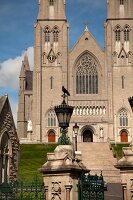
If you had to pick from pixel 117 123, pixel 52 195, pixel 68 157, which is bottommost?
pixel 52 195

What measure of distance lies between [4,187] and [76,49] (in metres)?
61.4

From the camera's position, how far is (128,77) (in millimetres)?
69562

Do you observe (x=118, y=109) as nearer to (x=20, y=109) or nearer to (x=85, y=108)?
(x=85, y=108)

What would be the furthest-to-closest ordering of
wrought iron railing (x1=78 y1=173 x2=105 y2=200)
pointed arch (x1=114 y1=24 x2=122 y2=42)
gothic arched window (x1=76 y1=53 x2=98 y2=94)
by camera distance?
pointed arch (x1=114 y1=24 x2=122 y2=42) < gothic arched window (x1=76 y1=53 x2=98 y2=94) < wrought iron railing (x1=78 y1=173 x2=105 y2=200)

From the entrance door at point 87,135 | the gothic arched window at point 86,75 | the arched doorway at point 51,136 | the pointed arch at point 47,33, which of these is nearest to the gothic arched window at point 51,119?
the arched doorway at point 51,136

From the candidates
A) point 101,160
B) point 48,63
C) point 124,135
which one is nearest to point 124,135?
point 124,135

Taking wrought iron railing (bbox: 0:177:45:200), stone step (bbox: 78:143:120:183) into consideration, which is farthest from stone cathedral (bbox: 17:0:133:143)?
wrought iron railing (bbox: 0:177:45:200)

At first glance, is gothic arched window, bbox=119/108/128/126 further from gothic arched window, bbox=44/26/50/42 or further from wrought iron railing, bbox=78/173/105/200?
wrought iron railing, bbox=78/173/105/200

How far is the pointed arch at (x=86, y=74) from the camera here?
7044 cm

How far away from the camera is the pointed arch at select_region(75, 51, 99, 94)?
2773 inches

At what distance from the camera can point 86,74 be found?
71.4m

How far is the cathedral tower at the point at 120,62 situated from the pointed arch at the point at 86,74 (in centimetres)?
250

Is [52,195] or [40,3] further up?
[40,3]

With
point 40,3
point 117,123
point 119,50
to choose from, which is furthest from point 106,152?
point 40,3
